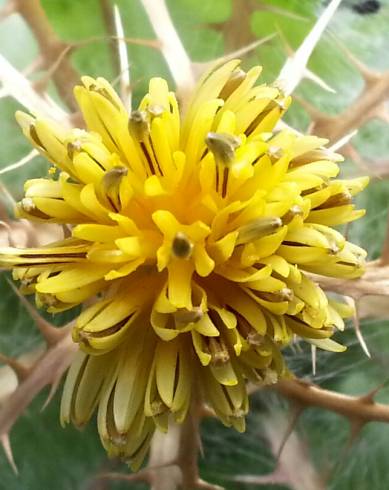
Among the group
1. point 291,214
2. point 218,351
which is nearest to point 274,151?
point 291,214

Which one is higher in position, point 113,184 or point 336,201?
point 113,184

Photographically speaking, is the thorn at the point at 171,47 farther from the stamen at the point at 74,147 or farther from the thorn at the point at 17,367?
the thorn at the point at 17,367

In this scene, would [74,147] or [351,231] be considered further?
[351,231]

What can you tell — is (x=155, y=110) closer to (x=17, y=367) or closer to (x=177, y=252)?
(x=177, y=252)

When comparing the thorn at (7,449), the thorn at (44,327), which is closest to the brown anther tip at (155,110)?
the thorn at (44,327)

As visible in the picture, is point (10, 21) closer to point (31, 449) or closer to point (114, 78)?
point (114, 78)

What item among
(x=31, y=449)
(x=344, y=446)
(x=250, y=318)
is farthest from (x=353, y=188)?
(x=31, y=449)
